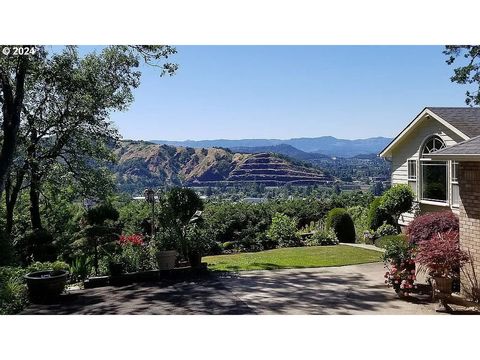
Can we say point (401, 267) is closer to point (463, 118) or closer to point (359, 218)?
point (463, 118)

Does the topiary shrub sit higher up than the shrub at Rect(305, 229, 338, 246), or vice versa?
the topiary shrub

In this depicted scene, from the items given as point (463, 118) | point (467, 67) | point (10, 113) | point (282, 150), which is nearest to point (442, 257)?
point (282, 150)

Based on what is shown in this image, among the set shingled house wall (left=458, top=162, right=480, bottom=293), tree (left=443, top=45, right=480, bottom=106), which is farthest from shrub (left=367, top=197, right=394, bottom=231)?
shingled house wall (left=458, top=162, right=480, bottom=293)

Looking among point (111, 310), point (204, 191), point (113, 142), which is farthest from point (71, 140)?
point (111, 310)

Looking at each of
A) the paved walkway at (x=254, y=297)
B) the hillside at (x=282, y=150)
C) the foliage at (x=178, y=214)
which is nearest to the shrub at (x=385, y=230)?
the paved walkway at (x=254, y=297)

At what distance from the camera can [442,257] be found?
556 centimetres

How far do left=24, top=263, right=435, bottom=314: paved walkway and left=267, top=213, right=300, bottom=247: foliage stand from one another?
7.30 ft

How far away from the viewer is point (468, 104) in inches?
273

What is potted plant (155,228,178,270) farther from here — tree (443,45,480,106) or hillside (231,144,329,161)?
tree (443,45,480,106)

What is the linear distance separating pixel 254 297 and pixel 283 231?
3.93m

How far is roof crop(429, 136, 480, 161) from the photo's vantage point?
5309 millimetres
